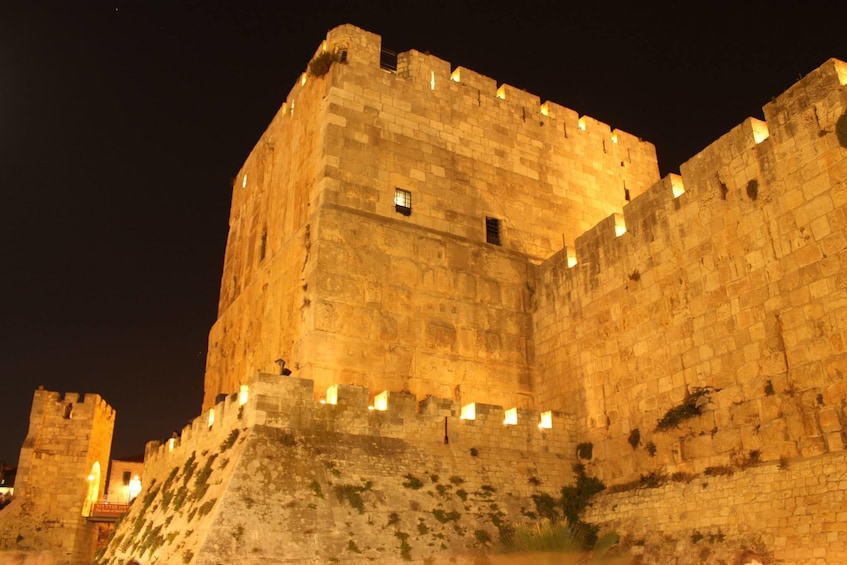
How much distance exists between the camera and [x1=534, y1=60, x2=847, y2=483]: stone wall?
37.7ft

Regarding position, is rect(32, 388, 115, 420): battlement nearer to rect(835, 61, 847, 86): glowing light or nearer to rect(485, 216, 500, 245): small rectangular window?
rect(485, 216, 500, 245): small rectangular window

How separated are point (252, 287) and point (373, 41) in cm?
773

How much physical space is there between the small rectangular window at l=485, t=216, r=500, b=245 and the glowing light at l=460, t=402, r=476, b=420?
5482 mm

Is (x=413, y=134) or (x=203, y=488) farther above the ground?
(x=413, y=134)

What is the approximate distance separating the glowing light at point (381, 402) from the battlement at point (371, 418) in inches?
0.9

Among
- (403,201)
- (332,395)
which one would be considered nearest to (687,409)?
(332,395)

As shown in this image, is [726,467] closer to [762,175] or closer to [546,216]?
[762,175]

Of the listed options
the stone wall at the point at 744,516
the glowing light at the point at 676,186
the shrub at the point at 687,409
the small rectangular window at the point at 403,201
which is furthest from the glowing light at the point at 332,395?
the glowing light at the point at 676,186

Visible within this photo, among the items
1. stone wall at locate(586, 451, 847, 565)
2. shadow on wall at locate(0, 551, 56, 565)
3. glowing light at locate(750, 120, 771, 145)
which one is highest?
glowing light at locate(750, 120, 771, 145)

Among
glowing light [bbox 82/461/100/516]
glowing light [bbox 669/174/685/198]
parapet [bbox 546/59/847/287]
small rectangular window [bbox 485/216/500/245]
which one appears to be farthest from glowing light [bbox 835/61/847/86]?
glowing light [bbox 82/461/100/516]

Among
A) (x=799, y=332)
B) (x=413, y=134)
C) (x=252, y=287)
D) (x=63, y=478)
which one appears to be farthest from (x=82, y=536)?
(x=799, y=332)

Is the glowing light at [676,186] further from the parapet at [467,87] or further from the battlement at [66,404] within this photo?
the battlement at [66,404]

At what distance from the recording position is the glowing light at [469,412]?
604 inches

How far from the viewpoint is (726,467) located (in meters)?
12.5
